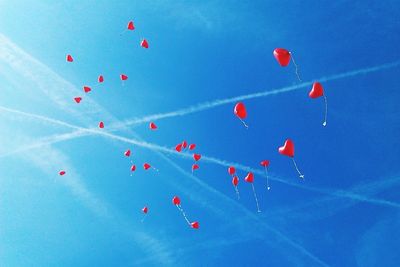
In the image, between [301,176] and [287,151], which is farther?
[301,176]

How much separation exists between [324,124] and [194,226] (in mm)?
6919

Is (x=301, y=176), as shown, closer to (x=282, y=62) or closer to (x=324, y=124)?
(x=324, y=124)

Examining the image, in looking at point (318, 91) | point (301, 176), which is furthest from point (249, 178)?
point (318, 91)

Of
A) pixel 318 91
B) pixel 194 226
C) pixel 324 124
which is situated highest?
pixel 324 124

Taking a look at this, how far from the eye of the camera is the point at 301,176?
63.5ft

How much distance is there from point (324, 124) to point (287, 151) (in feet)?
9.15

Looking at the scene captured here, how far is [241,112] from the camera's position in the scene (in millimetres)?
15648

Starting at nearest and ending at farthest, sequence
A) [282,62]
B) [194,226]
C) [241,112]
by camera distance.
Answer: [282,62]
[241,112]
[194,226]

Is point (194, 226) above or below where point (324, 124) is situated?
below

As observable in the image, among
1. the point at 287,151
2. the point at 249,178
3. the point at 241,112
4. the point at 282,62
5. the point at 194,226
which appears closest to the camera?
the point at 282,62

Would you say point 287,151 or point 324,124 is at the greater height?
point 324,124

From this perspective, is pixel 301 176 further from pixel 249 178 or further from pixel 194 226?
pixel 194 226

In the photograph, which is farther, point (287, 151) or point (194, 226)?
point (194, 226)

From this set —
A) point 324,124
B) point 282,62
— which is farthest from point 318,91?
point 324,124
